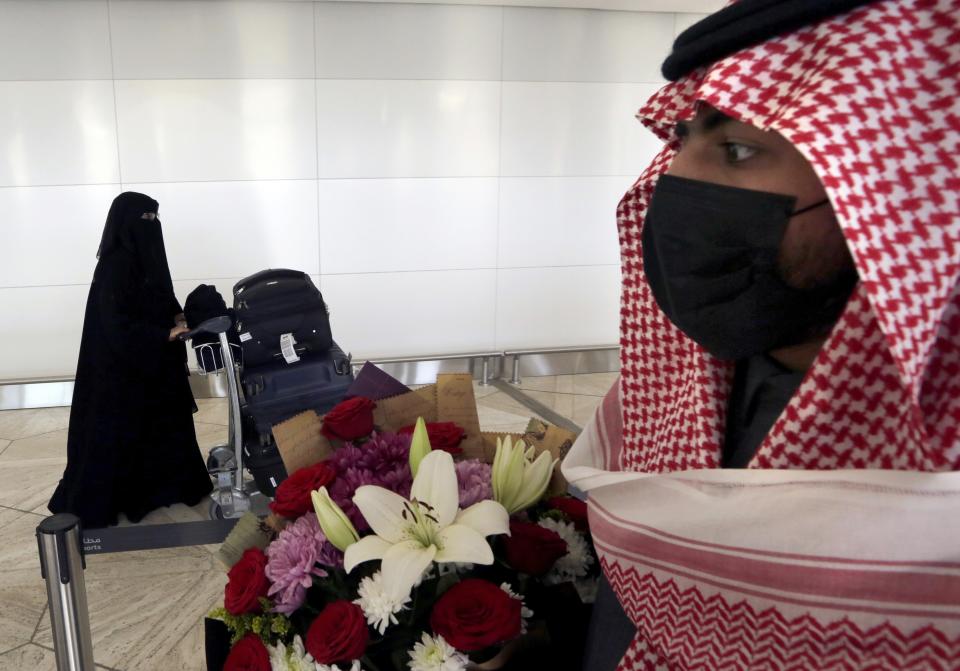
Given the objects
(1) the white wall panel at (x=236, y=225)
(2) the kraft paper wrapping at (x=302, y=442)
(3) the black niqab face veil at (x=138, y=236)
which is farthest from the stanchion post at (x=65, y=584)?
(1) the white wall panel at (x=236, y=225)

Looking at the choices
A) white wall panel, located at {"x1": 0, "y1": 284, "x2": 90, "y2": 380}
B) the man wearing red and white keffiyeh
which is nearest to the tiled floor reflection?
white wall panel, located at {"x1": 0, "y1": 284, "x2": 90, "y2": 380}

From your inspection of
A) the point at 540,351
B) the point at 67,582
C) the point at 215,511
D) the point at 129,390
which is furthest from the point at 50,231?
the point at 67,582

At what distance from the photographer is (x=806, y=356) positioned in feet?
2.56

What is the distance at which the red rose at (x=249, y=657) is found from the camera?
76 centimetres

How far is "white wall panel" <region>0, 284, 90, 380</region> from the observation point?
→ 198 inches

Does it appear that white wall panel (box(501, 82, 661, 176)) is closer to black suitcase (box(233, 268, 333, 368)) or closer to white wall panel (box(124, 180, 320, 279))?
white wall panel (box(124, 180, 320, 279))

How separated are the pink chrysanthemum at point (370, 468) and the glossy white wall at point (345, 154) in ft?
15.1

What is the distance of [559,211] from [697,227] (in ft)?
16.5

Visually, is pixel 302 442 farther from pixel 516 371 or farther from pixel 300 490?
pixel 516 371

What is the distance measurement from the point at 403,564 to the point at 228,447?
123 inches

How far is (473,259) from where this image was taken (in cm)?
564

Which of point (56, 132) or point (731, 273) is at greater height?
point (56, 132)

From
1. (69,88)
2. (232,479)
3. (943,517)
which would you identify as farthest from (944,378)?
(69,88)

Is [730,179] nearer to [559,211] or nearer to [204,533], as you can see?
[204,533]
